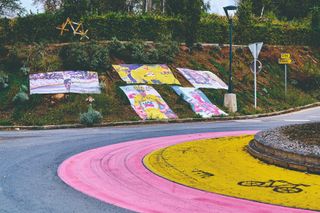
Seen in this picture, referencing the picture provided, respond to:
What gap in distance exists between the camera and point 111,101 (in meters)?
21.3

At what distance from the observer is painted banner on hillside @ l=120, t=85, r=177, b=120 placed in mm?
20984

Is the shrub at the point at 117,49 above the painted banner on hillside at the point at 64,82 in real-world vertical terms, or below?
above

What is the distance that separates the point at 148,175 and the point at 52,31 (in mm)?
20941

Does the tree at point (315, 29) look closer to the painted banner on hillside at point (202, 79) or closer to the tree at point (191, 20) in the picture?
the tree at point (191, 20)

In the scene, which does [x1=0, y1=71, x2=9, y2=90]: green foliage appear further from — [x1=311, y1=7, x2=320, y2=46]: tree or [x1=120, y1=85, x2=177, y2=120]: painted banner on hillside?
[x1=311, y1=7, x2=320, y2=46]: tree

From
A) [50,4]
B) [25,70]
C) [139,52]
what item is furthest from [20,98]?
[50,4]

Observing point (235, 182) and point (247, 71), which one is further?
point (247, 71)

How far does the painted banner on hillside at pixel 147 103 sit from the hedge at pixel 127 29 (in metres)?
6.70

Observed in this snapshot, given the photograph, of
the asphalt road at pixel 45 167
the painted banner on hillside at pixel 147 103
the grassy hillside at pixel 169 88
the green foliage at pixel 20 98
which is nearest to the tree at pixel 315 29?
the grassy hillside at pixel 169 88

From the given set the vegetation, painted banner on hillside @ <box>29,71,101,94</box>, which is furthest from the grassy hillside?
painted banner on hillside @ <box>29,71,101,94</box>

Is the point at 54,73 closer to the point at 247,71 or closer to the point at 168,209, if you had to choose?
the point at 247,71

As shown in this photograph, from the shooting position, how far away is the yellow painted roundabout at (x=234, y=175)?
663cm

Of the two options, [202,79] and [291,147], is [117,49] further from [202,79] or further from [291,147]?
[291,147]

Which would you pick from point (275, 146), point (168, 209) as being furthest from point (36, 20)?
point (168, 209)
